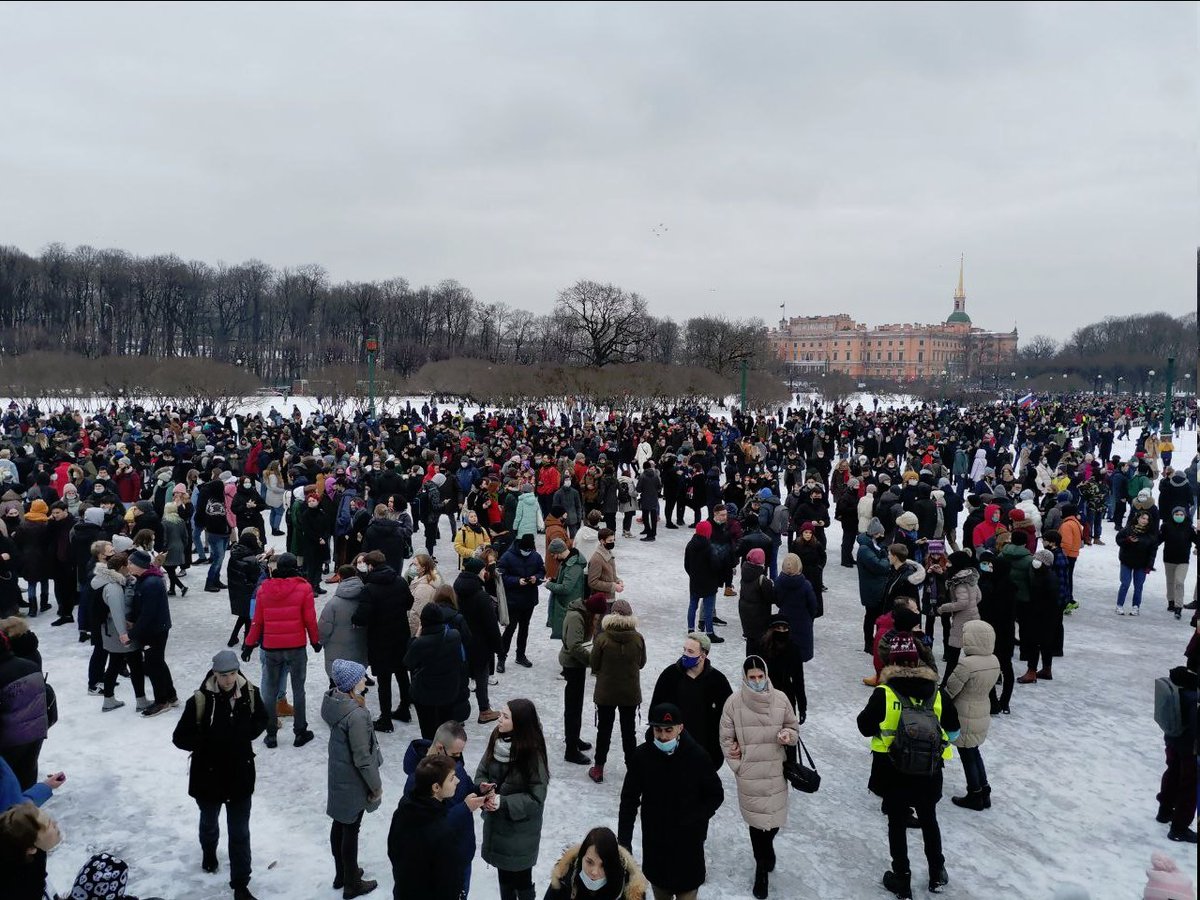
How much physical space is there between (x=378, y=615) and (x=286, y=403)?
4884 cm

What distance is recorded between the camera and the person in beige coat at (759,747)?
4.61 metres

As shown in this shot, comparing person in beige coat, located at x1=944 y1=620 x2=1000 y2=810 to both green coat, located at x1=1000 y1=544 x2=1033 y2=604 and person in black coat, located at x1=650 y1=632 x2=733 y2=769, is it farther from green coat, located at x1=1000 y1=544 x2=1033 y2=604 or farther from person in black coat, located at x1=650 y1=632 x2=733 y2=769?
green coat, located at x1=1000 y1=544 x2=1033 y2=604

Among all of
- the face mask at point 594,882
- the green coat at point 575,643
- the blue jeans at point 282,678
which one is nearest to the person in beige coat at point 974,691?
the green coat at point 575,643

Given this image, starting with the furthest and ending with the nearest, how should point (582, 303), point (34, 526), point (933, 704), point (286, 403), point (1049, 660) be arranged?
point (582, 303) → point (286, 403) → point (34, 526) → point (1049, 660) → point (933, 704)

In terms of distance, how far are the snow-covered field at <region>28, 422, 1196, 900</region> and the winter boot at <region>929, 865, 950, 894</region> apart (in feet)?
0.38

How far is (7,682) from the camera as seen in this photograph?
482 centimetres

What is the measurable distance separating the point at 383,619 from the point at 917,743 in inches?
168

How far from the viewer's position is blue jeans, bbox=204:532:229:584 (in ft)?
35.7

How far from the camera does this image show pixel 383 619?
21.6 feet

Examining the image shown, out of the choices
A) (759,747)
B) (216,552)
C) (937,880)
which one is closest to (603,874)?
(759,747)

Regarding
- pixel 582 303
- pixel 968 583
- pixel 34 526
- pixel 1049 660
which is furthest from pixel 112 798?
pixel 582 303

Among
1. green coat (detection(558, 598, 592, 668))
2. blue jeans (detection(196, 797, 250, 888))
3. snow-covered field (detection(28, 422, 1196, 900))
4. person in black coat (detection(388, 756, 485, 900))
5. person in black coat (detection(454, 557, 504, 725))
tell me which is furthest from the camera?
person in black coat (detection(454, 557, 504, 725))

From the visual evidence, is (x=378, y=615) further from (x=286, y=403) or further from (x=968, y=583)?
(x=286, y=403)

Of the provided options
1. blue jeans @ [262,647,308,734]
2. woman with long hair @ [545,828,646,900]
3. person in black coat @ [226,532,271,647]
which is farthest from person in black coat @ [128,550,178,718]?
woman with long hair @ [545,828,646,900]
